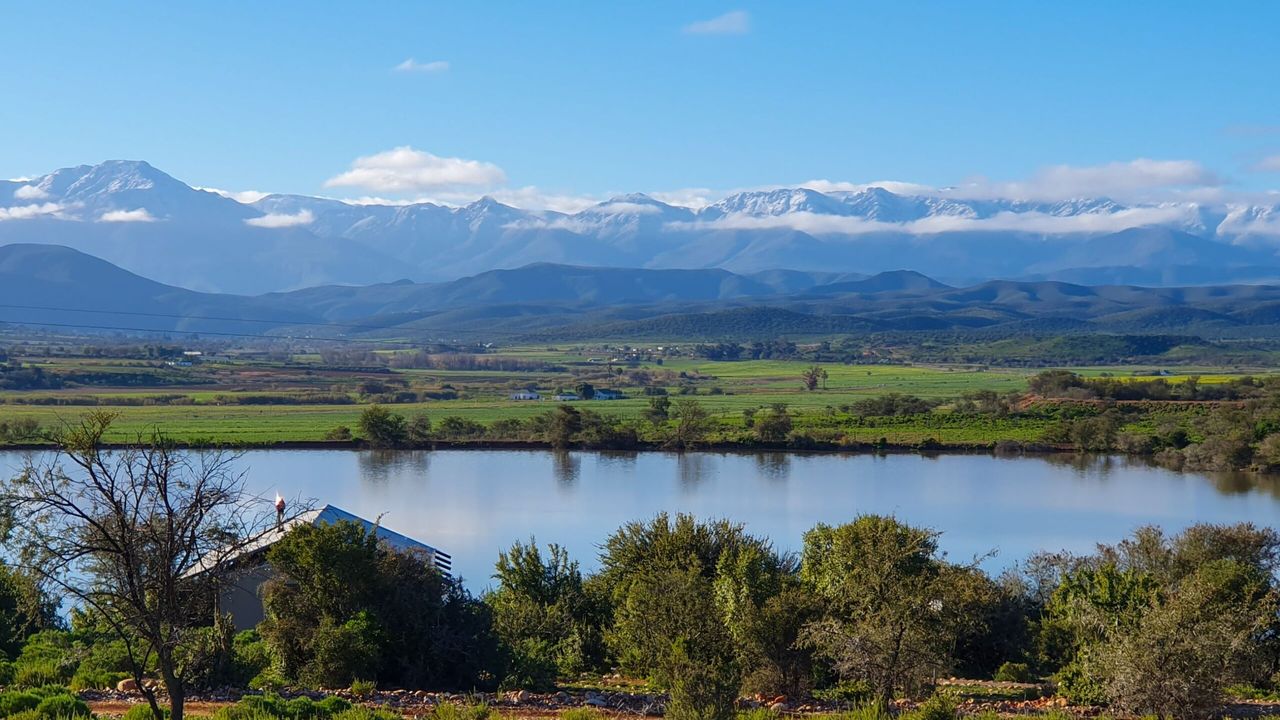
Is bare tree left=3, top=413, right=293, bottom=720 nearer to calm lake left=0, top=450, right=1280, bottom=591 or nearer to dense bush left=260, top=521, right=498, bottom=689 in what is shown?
dense bush left=260, top=521, right=498, bottom=689

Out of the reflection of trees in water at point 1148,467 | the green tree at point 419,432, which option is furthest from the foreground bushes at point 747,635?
the green tree at point 419,432

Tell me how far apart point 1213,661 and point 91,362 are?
91896 millimetres

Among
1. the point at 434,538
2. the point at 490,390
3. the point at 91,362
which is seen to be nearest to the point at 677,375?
the point at 490,390

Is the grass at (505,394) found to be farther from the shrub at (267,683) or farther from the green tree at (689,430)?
the shrub at (267,683)

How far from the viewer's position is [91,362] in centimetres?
9331

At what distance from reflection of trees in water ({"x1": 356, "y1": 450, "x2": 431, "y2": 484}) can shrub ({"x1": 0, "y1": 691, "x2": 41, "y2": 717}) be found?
31.1 meters

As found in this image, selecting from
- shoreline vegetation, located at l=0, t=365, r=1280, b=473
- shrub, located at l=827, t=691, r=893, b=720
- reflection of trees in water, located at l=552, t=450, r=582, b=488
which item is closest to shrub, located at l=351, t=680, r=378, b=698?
shrub, located at l=827, t=691, r=893, b=720

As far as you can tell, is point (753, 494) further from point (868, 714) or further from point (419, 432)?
point (868, 714)

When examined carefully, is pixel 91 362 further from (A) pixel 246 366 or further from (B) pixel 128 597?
(B) pixel 128 597

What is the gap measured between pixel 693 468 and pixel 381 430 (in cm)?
1372

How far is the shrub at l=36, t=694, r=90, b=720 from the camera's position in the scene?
11.6 m

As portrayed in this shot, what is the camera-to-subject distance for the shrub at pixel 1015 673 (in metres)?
16.8

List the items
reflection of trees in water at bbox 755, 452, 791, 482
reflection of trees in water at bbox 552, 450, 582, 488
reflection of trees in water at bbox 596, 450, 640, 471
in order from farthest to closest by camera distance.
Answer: reflection of trees in water at bbox 596, 450, 640, 471 < reflection of trees in water at bbox 755, 452, 791, 482 < reflection of trees in water at bbox 552, 450, 582, 488

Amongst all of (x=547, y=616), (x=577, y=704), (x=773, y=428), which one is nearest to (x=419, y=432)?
(x=773, y=428)
